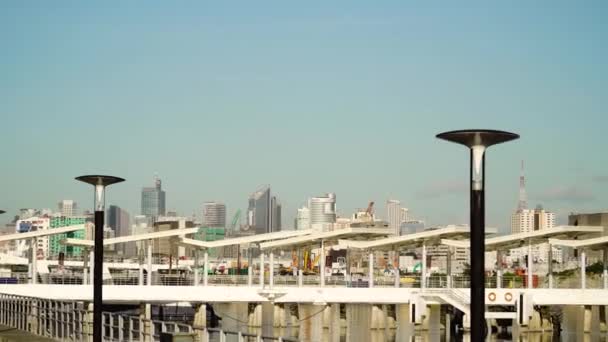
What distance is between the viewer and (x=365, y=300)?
8481 cm

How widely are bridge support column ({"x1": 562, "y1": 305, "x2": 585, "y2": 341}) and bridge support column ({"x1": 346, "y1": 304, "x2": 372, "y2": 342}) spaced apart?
1589cm

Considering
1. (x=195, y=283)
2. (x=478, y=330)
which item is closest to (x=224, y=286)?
(x=195, y=283)

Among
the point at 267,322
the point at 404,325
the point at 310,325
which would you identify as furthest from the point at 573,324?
the point at 267,322

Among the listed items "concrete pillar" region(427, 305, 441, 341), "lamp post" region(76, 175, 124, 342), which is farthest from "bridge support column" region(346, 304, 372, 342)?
"lamp post" region(76, 175, 124, 342)

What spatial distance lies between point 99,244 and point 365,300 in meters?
56.1

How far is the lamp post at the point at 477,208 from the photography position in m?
19.4

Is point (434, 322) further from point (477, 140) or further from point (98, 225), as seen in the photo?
point (477, 140)

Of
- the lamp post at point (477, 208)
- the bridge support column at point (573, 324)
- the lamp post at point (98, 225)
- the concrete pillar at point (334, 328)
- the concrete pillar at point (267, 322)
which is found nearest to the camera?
the lamp post at point (477, 208)

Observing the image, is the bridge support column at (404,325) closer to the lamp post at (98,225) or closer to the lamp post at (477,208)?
the lamp post at (98,225)

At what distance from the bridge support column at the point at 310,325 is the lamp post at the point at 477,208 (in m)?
59.9

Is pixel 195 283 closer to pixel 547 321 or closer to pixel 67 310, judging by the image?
pixel 547 321

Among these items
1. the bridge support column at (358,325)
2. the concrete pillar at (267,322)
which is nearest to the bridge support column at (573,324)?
the bridge support column at (358,325)

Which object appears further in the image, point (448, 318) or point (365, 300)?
point (448, 318)

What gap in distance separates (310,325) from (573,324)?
28.4 metres
